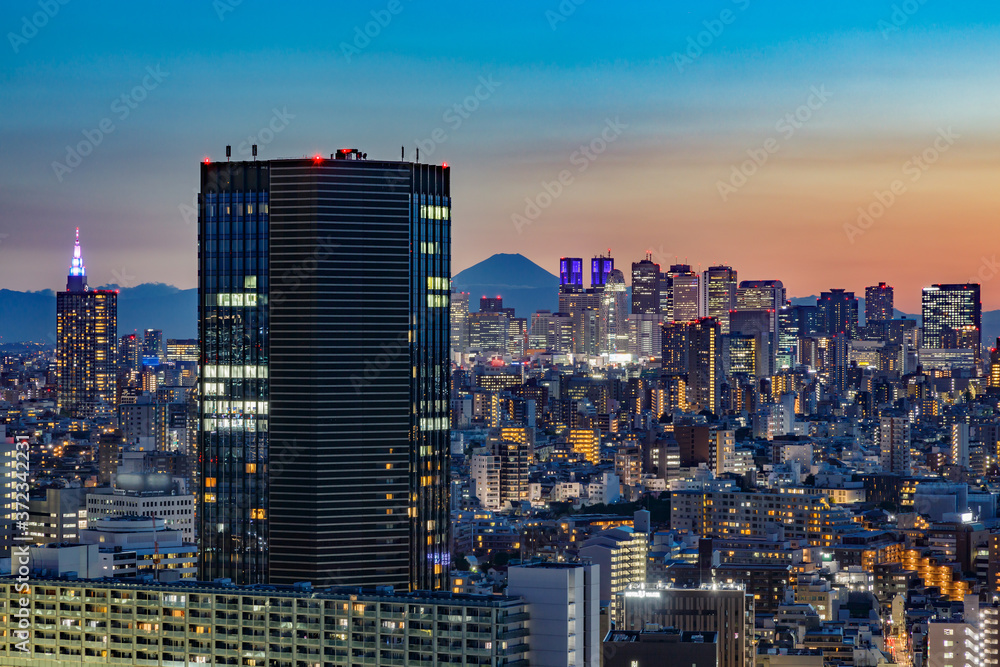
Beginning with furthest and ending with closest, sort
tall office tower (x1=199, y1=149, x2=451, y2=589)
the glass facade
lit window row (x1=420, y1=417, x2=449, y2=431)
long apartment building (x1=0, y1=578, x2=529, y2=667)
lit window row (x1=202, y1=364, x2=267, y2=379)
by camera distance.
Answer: lit window row (x1=420, y1=417, x2=449, y2=431)
lit window row (x1=202, y1=364, x2=267, y2=379)
the glass facade
tall office tower (x1=199, y1=149, x2=451, y2=589)
long apartment building (x1=0, y1=578, x2=529, y2=667)

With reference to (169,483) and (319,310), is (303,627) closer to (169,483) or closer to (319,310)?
(319,310)

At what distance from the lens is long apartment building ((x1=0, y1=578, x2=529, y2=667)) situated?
1542 inches

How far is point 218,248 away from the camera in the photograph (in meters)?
57.7

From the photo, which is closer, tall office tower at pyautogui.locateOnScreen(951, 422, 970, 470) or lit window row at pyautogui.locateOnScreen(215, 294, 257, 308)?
lit window row at pyautogui.locateOnScreen(215, 294, 257, 308)

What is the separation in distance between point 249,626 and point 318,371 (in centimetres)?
1628

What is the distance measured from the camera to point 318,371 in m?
56.7

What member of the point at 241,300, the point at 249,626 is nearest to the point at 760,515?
the point at 241,300

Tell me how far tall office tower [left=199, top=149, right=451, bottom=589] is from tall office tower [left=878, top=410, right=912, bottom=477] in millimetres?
106030

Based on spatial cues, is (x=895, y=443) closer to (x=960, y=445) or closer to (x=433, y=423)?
(x=960, y=445)

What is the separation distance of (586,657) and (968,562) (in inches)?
2786

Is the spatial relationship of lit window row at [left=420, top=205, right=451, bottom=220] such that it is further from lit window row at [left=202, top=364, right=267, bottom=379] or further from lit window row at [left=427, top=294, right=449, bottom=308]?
lit window row at [left=202, top=364, right=267, bottom=379]

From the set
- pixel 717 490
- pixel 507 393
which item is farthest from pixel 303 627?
pixel 507 393

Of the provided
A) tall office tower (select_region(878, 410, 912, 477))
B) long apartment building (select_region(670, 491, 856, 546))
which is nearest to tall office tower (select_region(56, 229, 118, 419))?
tall office tower (select_region(878, 410, 912, 477))

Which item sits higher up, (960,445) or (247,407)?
(247,407)
